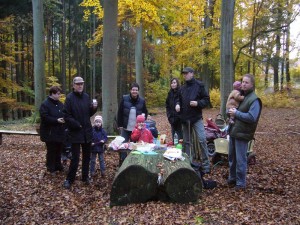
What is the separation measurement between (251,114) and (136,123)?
2470mm

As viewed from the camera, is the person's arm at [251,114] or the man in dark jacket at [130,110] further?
the man in dark jacket at [130,110]

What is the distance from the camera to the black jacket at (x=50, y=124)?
21.4 feet

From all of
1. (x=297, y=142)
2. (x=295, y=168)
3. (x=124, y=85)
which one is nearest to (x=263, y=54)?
(x=124, y=85)

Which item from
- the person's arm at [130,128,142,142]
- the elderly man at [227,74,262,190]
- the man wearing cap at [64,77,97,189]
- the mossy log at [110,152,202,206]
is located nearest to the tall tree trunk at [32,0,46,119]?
the man wearing cap at [64,77,97,189]

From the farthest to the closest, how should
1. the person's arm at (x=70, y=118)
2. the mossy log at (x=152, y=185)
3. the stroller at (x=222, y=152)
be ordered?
1. the stroller at (x=222, y=152)
2. the person's arm at (x=70, y=118)
3. the mossy log at (x=152, y=185)

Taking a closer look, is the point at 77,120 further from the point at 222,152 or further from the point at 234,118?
the point at 222,152

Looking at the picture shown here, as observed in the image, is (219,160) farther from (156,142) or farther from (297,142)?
(297,142)

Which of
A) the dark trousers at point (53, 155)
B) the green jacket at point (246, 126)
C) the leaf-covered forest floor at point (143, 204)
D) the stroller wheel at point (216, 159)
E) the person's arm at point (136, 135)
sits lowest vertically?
the leaf-covered forest floor at point (143, 204)

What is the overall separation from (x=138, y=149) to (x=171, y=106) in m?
2.20

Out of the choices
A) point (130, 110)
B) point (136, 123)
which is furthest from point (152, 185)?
point (130, 110)

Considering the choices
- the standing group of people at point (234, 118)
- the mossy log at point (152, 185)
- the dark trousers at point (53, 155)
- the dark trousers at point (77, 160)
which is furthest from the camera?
the dark trousers at point (53, 155)

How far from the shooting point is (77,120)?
19.1 ft

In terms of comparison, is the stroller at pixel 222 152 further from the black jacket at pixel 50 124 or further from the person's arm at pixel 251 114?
the black jacket at pixel 50 124

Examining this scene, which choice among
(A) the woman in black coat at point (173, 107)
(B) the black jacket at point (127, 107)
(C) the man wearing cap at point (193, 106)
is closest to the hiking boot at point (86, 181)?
(B) the black jacket at point (127, 107)
